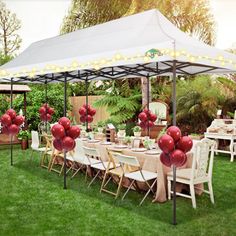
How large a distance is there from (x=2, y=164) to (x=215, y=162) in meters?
5.21

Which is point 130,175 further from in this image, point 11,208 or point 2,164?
point 2,164

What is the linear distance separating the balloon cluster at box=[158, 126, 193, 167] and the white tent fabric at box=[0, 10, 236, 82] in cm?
101

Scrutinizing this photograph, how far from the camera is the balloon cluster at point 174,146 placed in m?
4.48

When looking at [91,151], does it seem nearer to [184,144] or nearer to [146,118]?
[184,144]

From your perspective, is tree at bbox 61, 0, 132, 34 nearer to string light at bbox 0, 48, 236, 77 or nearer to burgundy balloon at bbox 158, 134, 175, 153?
string light at bbox 0, 48, 236, 77

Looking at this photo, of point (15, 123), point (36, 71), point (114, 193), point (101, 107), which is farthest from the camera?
point (101, 107)

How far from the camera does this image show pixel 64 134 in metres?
6.07

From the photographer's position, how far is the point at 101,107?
48.9 ft

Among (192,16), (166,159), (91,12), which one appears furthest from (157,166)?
(91,12)

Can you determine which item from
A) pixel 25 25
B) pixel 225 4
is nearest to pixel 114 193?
pixel 225 4

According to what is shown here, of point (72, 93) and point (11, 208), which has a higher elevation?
point (72, 93)

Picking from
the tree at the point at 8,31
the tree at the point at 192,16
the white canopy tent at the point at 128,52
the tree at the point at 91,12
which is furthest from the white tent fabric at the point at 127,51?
the tree at the point at 8,31

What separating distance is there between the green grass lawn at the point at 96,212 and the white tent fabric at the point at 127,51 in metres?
2.08

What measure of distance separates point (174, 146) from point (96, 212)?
157cm
